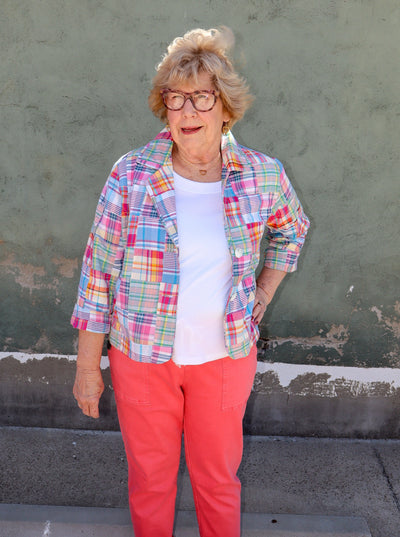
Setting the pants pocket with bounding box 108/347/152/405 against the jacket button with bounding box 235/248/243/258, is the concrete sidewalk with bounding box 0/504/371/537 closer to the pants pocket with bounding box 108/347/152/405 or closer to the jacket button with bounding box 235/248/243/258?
the pants pocket with bounding box 108/347/152/405

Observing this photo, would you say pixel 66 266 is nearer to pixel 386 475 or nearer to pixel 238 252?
pixel 238 252

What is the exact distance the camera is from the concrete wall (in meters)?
2.61

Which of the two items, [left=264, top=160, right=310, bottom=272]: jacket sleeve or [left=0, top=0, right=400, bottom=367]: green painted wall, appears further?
[left=0, top=0, right=400, bottom=367]: green painted wall

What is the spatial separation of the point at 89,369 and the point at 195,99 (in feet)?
3.40

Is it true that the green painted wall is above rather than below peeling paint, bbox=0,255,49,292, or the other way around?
above

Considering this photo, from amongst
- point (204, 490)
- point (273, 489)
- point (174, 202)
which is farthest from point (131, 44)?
point (273, 489)

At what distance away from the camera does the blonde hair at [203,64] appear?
172 centimetres

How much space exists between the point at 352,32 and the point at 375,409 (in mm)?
2154

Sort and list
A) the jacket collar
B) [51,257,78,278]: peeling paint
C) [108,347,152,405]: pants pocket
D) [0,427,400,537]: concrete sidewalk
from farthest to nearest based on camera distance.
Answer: [51,257,78,278]: peeling paint, [0,427,400,537]: concrete sidewalk, [108,347,152,405]: pants pocket, the jacket collar

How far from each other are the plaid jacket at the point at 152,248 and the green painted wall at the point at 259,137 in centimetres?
97

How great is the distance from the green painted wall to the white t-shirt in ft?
3.66

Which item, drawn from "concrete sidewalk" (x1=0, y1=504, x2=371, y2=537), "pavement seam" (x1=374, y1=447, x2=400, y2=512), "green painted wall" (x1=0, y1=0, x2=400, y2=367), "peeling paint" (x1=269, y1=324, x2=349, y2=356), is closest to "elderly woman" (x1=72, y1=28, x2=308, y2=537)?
"concrete sidewalk" (x1=0, y1=504, x2=371, y2=537)

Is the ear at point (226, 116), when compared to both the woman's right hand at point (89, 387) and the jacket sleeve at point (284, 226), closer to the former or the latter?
the jacket sleeve at point (284, 226)

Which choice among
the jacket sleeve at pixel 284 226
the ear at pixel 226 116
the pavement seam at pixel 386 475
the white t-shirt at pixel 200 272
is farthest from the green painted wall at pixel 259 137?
the white t-shirt at pixel 200 272
